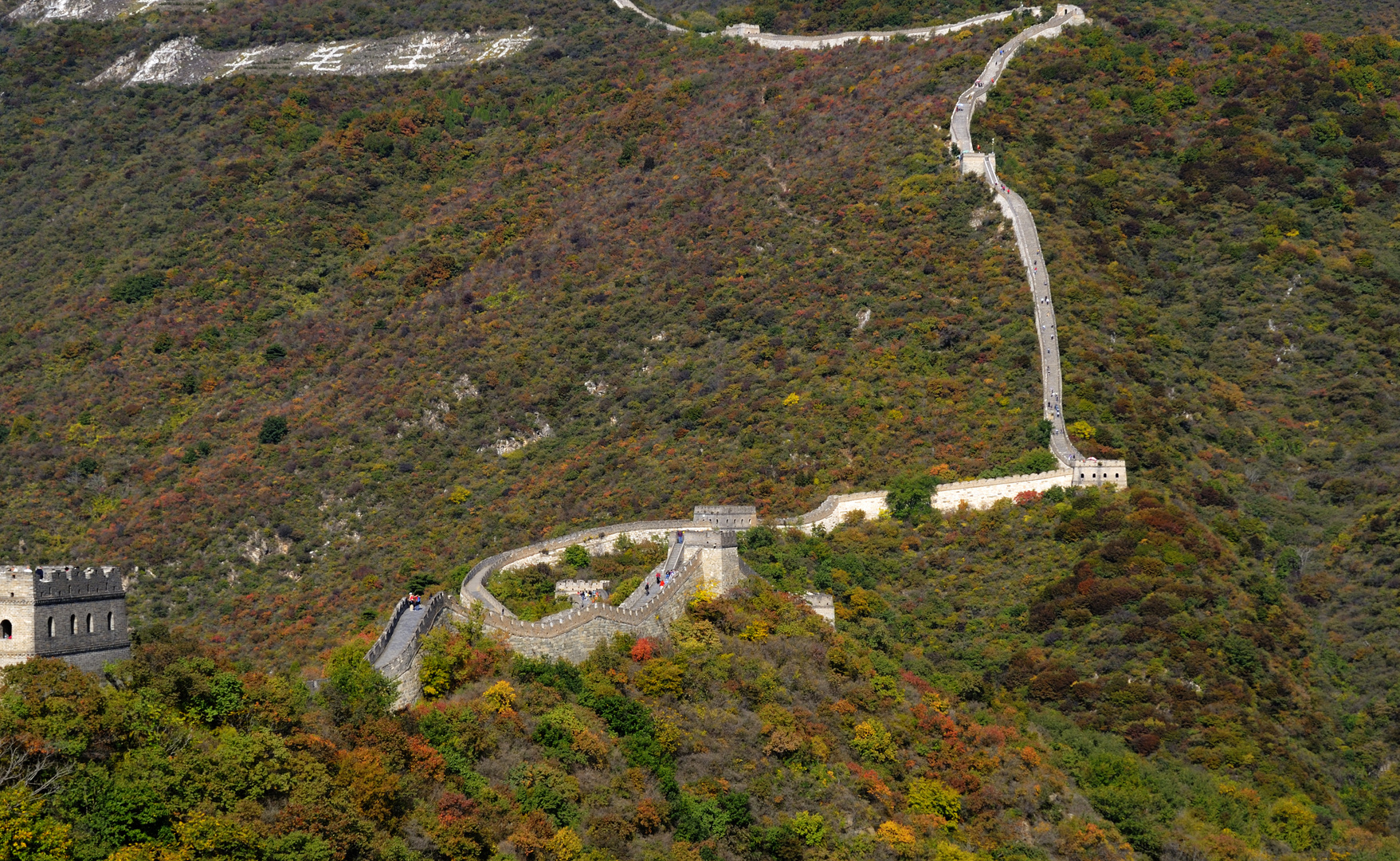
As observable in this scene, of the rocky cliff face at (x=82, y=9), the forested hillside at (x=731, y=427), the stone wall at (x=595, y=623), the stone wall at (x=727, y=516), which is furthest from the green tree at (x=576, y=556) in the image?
the rocky cliff face at (x=82, y=9)

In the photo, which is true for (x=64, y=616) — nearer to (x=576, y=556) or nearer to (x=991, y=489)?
(x=576, y=556)

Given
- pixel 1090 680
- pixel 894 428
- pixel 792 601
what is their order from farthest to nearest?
pixel 894 428, pixel 1090 680, pixel 792 601

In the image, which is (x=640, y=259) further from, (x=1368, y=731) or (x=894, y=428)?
(x=1368, y=731)

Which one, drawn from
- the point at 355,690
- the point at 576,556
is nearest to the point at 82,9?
the point at 576,556

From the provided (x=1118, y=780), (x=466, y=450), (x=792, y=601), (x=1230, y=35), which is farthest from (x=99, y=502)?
(x=1230, y=35)

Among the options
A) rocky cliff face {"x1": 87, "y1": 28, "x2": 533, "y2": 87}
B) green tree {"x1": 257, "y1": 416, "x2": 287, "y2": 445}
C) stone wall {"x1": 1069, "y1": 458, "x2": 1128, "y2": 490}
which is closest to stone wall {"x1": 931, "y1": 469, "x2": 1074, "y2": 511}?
stone wall {"x1": 1069, "y1": 458, "x2": 1128, "y2": 490}

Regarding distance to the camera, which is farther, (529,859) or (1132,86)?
(1132,86)

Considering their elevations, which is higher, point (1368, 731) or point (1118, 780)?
point (1118, 780)

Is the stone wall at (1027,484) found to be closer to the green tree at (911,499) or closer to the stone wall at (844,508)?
the green tree at (911,499)
